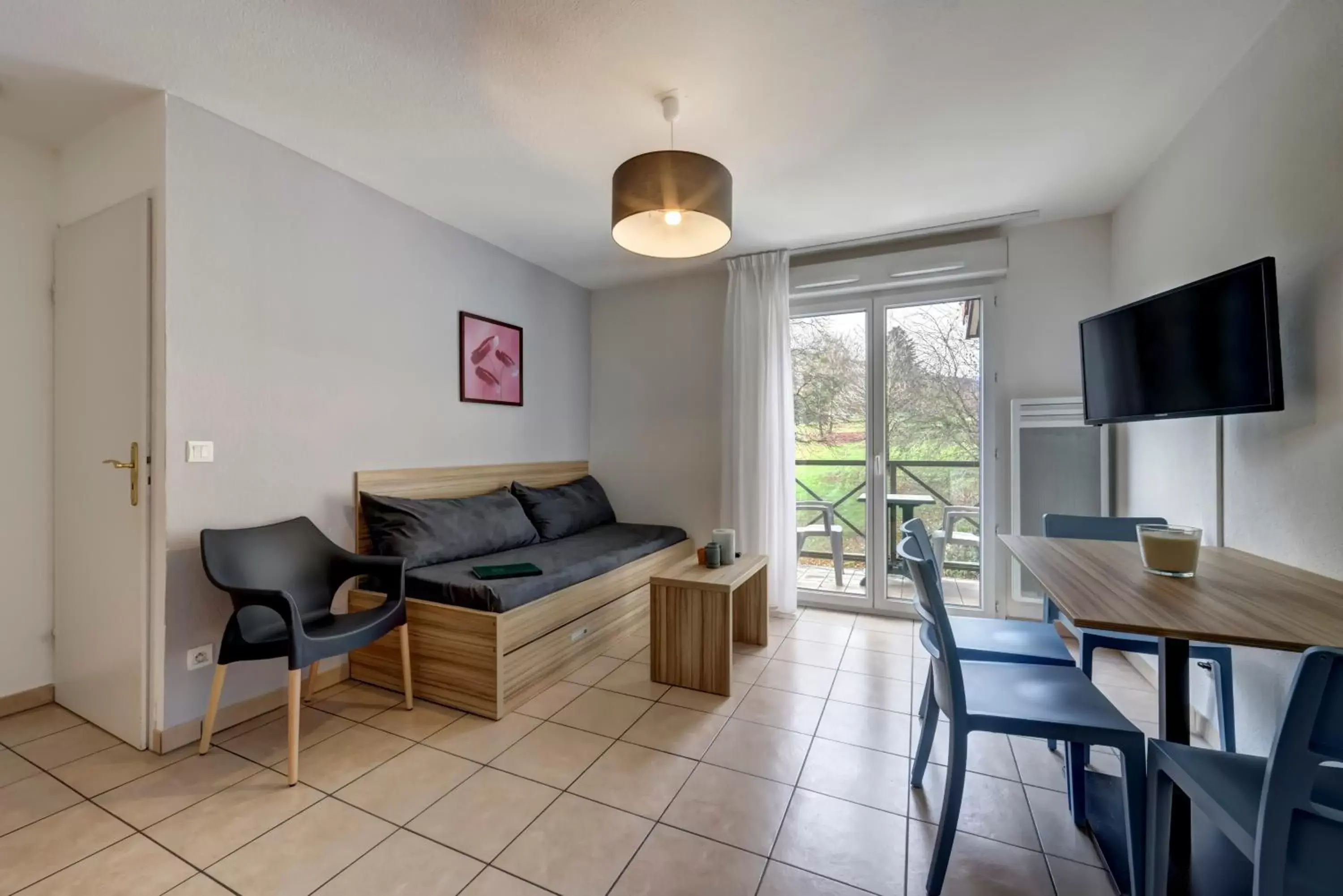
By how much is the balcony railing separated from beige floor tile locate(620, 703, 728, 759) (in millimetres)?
1972

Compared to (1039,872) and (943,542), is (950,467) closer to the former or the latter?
(943,542)

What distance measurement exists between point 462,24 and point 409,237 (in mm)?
1632

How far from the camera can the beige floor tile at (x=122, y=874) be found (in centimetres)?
149

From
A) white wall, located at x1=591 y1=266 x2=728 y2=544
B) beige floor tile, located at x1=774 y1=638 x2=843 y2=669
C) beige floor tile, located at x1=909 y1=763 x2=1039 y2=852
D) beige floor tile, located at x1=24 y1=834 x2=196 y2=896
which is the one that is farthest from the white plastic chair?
beige floor tile, located at x1=24 y1=834 x2=196 y2=896

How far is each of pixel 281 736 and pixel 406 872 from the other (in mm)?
1143

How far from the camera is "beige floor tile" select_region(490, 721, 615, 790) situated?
2.02 meters

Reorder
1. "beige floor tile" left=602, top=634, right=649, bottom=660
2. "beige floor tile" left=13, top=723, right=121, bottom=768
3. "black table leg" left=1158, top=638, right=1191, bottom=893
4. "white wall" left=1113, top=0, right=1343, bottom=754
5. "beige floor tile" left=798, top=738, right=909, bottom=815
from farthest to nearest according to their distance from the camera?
1. "beige floor tile" left=602, top=634, right=649, bottom=660
2. "beige floor tile" left=13, top=723, right=121, bottom=768
3. "beige floor tile" left=798, top=738, right=909, bottom=815
4. "white wall" left=1113, top=0, right=1343, bottom=754
5. "black table leg" left=1158, top=638, right=1191, bottom=893

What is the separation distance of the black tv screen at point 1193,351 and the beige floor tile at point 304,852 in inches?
120

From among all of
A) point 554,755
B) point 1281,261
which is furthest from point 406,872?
point 1281,261

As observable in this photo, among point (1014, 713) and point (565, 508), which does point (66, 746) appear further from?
point (1014, 713)

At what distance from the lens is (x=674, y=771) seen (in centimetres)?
204

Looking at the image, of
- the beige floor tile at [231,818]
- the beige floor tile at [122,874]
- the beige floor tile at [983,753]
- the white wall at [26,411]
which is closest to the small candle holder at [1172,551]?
the beige floor tile at [983,753]

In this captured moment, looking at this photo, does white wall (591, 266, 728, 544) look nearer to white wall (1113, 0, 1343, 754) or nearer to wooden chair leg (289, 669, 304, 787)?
white wall (1113, 0, 1343, 754)

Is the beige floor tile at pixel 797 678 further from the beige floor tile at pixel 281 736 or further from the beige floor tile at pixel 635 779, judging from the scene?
the beige floor tile at pixel 281 736
